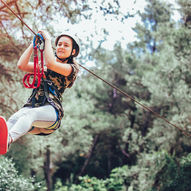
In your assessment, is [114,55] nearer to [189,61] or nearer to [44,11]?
[189,61]

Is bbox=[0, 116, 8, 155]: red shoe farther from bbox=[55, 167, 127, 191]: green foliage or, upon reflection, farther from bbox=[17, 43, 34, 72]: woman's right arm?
bbox=[55, 167, 127, 191]: green foliage

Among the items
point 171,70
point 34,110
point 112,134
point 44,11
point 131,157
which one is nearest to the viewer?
point 34,110

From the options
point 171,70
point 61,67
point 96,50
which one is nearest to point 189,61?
point 171,70

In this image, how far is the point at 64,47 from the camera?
8.52 feet

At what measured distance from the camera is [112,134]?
578 inches

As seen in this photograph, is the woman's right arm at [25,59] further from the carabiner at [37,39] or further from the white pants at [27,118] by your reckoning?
the white pants at [27,118]

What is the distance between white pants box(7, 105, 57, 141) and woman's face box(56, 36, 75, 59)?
0.52 m

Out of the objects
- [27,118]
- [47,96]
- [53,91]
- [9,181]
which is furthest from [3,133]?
[9,181]

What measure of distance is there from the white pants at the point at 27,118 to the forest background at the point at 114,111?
3987 mm

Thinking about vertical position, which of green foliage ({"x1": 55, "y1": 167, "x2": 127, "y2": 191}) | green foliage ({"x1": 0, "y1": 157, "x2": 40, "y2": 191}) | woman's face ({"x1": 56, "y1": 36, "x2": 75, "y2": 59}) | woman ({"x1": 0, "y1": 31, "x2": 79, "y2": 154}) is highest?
woman's face ({"x1": 56, "y1": 36, "x2": 75, "y2": 59})

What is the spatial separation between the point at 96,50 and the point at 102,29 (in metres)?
0.56

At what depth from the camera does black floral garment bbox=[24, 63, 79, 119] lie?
94.4 inches

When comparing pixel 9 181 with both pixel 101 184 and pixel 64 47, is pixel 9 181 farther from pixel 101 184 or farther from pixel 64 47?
pixel 64 47

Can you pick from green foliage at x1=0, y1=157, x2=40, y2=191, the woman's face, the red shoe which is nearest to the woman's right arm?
the woman's face
